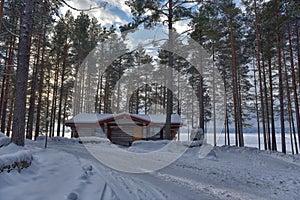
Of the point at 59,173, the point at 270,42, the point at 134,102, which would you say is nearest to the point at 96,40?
the point at 134,102

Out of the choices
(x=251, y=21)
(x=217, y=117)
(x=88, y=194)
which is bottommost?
(x=88, y=194)

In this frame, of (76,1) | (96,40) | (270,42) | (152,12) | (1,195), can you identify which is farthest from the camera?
(96,40)

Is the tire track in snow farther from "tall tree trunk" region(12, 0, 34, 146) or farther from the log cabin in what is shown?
the log cabin

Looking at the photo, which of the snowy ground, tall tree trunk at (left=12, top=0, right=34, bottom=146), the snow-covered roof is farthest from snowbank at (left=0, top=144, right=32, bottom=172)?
the snow-covered roof

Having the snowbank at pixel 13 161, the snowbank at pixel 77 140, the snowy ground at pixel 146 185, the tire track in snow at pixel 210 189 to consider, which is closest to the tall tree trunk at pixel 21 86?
the snowy ground at pixel 146 185

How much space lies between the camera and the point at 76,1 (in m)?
Answer: 7.77

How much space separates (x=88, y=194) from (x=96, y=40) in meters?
25.8

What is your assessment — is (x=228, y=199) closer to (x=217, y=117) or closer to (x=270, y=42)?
(x=270, y=42)

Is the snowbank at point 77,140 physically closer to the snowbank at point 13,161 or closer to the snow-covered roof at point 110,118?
the snow-covered roof at point 110,118

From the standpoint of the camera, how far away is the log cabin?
21.5m

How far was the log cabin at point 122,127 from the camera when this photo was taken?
21.5 meters

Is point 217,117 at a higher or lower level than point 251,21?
lower

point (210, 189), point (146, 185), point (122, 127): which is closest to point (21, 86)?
point (146, 185)

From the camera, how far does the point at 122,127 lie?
21938 mm
